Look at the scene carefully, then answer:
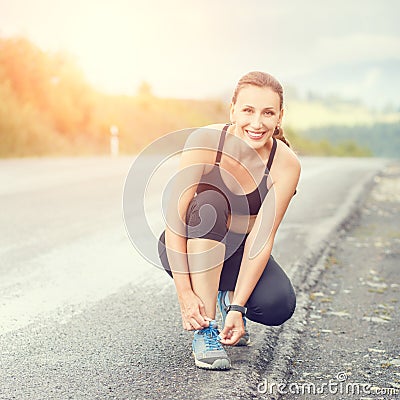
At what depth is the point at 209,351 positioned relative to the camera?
3.28 m

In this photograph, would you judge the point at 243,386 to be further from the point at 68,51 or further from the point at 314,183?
the point at 68,51

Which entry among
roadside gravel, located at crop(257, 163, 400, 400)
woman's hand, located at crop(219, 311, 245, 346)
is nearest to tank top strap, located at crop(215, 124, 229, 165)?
woman's hand, located at crop(219, 311, 245, 346)

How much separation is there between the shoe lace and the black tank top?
0.55m

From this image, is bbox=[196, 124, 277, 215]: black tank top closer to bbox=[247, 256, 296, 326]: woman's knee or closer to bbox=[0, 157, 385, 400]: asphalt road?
bbox=[247, 256, 296, 326]: woman's knee

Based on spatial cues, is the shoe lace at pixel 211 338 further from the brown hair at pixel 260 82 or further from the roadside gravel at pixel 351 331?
the brown hair at pixel 260 82

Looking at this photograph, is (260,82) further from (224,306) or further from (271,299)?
(224,306)

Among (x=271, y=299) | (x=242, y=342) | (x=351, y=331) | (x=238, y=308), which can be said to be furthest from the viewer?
(x=351, y=331)

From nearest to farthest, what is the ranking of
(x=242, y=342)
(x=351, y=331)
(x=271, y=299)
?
(x=271, y=299), (x=242, y=342), (x=351, y=331)

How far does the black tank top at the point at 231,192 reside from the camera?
11.4ft

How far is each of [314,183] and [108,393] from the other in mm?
10641

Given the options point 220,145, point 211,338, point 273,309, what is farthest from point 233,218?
point 211,338

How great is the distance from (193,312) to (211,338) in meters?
0.14

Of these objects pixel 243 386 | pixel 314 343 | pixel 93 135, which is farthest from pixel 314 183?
pixel 93 135

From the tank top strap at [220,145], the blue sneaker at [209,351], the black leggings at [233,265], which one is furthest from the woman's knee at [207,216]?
the blue sneaker at [209,351]
